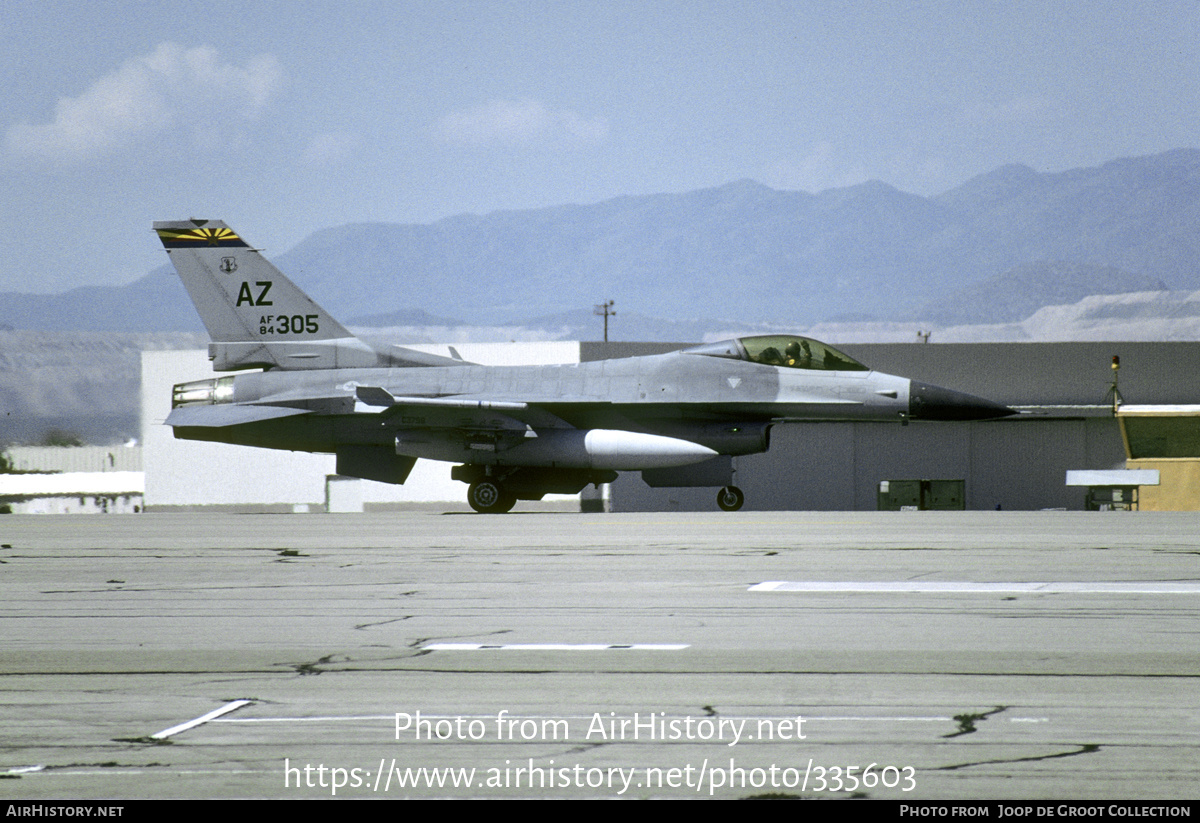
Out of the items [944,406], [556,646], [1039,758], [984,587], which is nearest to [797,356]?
[944,406]

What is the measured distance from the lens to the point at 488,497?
71.1ft

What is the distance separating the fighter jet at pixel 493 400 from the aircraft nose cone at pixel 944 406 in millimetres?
26

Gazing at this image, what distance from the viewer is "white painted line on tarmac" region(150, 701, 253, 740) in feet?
15.7

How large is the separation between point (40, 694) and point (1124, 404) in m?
35.5

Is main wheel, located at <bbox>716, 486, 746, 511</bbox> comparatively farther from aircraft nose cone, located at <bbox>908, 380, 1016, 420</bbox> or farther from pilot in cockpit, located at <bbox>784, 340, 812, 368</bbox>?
aircraft nose cone, located at <bbox>908, 380, 1016, 420</bbox>

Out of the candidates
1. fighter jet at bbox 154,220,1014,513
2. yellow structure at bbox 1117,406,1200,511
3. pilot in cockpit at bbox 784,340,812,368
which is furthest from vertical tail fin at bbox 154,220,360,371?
yellow structure at bbox 1117,406,1200,511

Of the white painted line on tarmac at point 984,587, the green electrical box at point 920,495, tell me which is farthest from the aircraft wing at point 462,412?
the green electrical box at point 920,495

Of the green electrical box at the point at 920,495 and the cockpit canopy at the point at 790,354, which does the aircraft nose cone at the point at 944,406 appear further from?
the green electrical box at the point at 920,495

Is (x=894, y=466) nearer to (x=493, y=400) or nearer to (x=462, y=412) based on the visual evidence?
(x=493, y=400)

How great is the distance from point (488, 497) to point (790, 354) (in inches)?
247

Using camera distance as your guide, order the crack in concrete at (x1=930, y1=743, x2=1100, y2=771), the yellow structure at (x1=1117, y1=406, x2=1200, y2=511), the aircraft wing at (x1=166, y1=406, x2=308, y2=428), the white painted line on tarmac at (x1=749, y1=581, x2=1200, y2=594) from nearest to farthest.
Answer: the crack in concrete at (x1=930, y1=743, x2=1100, y2=771), the white painted line on tarmac at (x1=749, y1=581, x2=1200, y2=594), the aircraft wing at (x1=166, y1=406, x2=308, y2=428), the yellow structure at (x1=1117, y1=406, x2=1200, y2=511)

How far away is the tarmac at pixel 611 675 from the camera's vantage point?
13.9 feet

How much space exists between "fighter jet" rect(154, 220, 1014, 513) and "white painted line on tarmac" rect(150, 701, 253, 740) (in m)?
15.0

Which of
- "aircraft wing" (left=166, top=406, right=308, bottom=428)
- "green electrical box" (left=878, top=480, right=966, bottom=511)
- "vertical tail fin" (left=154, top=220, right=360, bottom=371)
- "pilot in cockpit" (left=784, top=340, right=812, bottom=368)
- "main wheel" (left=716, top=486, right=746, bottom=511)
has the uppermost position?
"vertical tail fin" (left=154, top=220, right=360, bottom=371)
